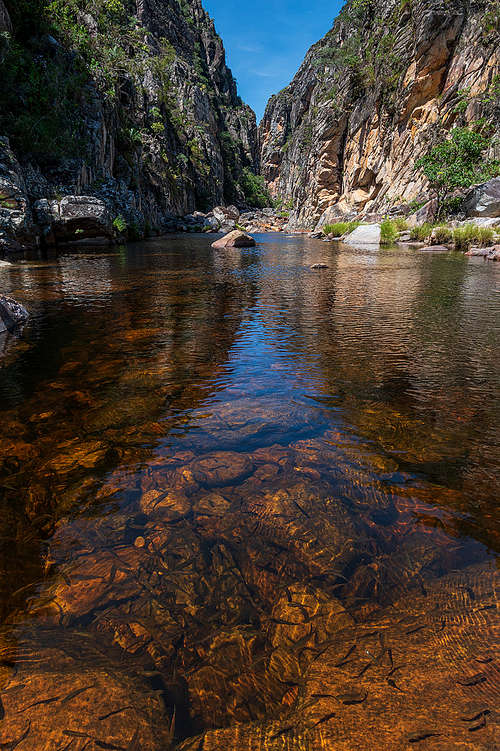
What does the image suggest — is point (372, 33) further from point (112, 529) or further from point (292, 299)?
point (112, 529)

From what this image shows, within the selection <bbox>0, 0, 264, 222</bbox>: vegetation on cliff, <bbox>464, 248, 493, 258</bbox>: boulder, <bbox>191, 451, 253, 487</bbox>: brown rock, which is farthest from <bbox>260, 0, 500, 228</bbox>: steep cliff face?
<bbox>191, 451, 253, 487</bbox>: brown rock

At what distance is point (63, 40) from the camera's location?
2819 centimetres

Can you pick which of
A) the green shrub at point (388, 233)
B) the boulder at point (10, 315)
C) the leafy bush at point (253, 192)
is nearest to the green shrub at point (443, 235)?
the green shrub at point (388, 233)

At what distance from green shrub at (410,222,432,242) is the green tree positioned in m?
2.79

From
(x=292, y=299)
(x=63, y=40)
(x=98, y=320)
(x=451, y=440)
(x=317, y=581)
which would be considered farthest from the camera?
(x=63, y=40)

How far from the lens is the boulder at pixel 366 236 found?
27.4m

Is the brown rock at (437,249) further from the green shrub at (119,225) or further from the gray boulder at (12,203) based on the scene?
the gray boulder at (12,203)

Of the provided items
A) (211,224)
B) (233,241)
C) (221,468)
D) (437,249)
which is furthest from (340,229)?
(221,468)

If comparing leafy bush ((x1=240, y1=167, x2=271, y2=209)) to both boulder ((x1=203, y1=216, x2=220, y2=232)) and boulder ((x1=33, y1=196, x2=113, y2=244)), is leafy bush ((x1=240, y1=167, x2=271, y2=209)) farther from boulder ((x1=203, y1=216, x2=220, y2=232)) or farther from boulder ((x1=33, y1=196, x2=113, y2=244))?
boulder ((x1=33, y1=196, x2=113, y2=244))

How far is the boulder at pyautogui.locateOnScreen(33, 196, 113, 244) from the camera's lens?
21.8m

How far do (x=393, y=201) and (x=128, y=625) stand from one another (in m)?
41.2

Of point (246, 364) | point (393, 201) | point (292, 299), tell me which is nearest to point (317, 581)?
point (246, 364)

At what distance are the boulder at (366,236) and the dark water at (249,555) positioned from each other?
25.8 meters

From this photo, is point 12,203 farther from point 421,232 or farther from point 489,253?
point 421,232
